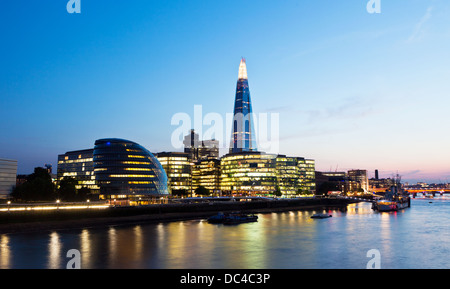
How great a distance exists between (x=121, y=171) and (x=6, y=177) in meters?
40.3

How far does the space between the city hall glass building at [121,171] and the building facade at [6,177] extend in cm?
3350

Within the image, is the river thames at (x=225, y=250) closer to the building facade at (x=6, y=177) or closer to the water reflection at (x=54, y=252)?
the water reflection at (x=54, y=252)

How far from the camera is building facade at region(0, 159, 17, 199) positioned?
11344 centimetres

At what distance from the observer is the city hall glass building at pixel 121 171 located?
144 m

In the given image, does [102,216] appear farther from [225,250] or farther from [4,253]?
[225,250]

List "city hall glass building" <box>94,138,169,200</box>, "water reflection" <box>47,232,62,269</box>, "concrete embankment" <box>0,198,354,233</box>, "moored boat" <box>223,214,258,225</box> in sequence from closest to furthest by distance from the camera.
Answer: "water reflection" <box>47,232,62,269</box> → "concrete embankment" <box>0,198,354,233</box> → "moored boat" <box>223,214,258,225</box> → "city hall glass building" <box>94,138,169,200</box>

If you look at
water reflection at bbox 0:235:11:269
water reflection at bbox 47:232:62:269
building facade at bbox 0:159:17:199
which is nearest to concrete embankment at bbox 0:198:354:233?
water reflection at bbox 47:232:62:269

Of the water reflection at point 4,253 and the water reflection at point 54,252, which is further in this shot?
the water reflection at point 54,252

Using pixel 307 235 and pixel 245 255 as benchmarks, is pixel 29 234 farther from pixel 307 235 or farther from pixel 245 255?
pixel 307 235

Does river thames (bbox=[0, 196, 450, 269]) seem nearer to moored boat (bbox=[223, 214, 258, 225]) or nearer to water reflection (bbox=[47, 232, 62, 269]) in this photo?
water reflection (bbox=[47, 232, 62, 269])

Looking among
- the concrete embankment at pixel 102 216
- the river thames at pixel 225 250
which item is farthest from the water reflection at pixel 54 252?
the concrete embankment at pixel 102 216

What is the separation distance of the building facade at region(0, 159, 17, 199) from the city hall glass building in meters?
33.5

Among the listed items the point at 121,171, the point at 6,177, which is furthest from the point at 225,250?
the point at 121,171
